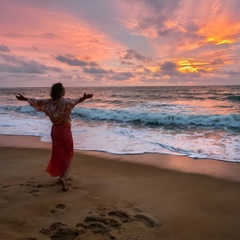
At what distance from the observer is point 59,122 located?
430cm

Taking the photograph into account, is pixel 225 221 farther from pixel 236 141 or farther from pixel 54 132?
pixel 236 141

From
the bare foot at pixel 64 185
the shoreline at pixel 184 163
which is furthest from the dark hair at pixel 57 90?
the shoreline at pixel 184 163

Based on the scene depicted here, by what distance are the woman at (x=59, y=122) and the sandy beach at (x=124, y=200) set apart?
0.33m

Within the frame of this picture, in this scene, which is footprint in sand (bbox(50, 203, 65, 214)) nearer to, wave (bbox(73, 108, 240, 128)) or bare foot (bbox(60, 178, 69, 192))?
bare foot (bbox(60, 178, 69, 192))

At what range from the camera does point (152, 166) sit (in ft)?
18.9

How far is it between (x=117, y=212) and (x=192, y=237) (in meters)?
0.95

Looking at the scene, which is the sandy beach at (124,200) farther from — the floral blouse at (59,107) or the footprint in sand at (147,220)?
the floral blouse at (59,107)

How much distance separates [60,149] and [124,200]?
1.29 metres

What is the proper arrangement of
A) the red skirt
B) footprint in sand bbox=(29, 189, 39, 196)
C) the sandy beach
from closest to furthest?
the sandy beach < footprint in sand bbox=(29, 189, 39, 196) < the red skirt

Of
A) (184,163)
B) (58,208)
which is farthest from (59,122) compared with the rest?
(184,163)

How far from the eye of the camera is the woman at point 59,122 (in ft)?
13.8

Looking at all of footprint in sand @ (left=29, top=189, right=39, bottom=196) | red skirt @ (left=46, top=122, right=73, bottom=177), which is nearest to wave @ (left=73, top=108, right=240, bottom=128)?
red skirt @ (left=46, top=122, right=73, bottom=177)

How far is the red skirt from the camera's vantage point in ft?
14.2

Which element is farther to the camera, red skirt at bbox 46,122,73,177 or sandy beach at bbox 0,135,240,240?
red skirt at bbox 46,122,73,177
